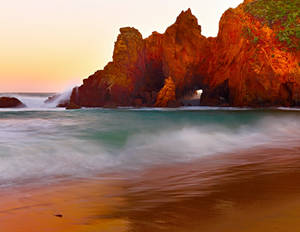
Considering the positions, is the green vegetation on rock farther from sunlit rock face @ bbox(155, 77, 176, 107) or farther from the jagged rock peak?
the jagged rock peak

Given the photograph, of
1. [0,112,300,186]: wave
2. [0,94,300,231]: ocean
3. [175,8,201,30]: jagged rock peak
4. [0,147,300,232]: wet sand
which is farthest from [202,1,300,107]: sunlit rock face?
[0,147,300,232]: wet sand

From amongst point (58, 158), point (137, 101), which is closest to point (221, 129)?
point (58, 158)

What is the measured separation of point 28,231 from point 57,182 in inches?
114

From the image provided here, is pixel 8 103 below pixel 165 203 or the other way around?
the other way around

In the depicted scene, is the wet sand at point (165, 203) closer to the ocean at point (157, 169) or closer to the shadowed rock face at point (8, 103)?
the ocean at point (157, 169)

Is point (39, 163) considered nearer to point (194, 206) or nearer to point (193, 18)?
point (194, 206)

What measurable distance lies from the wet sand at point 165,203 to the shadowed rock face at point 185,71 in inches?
1225

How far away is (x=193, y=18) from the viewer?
1713 inches

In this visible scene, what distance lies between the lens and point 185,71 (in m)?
41.9

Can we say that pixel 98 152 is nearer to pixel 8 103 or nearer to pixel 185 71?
pixel 185 71

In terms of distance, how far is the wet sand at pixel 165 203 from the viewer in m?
2.86

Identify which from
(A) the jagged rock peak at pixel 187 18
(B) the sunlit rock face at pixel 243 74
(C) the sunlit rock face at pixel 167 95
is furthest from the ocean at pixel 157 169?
(A) the jagged rock peak at pixel 187 18

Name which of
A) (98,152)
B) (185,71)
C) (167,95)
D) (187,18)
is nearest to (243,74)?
(185,71)

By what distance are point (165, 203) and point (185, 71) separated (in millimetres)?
39232
